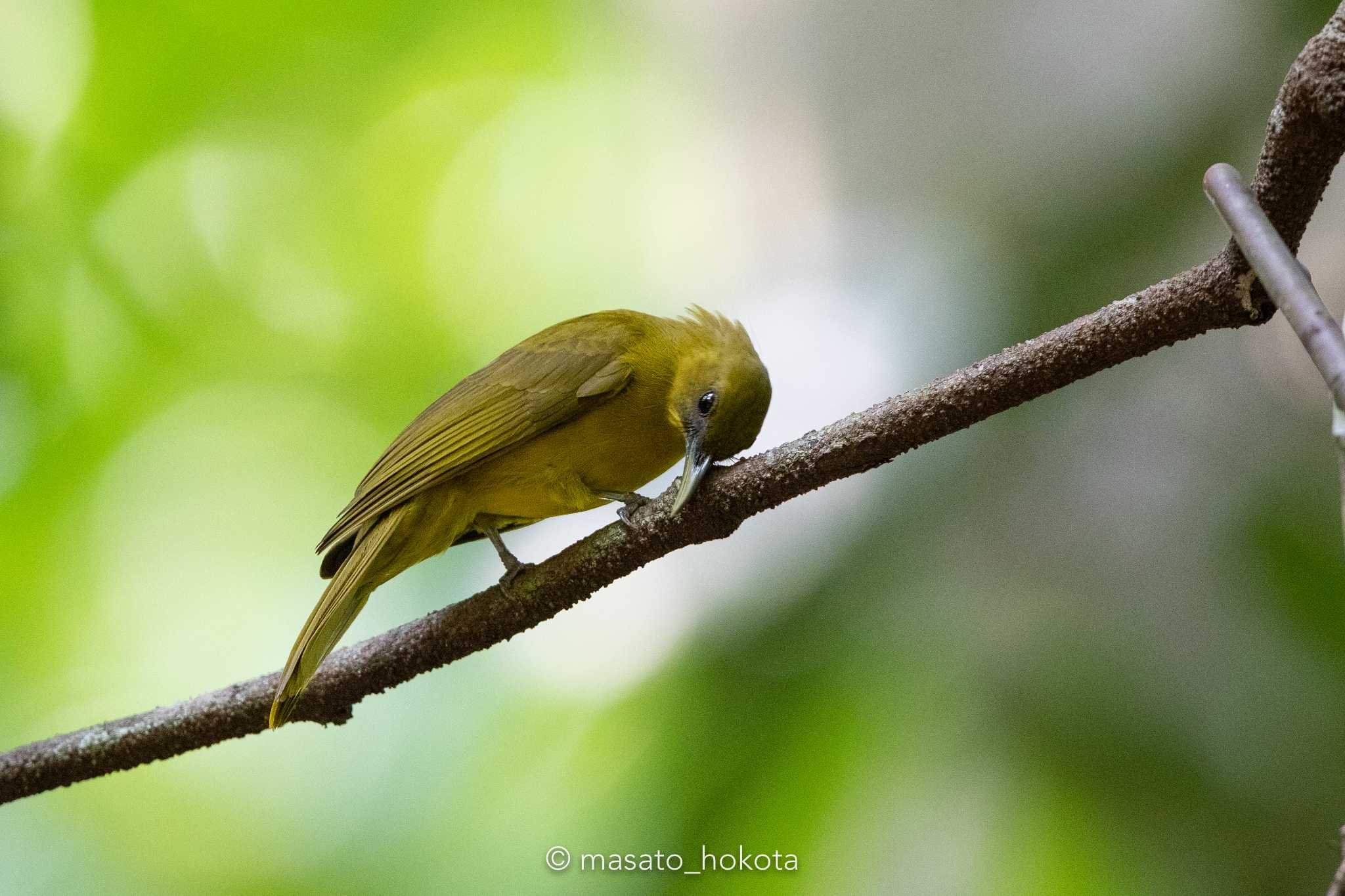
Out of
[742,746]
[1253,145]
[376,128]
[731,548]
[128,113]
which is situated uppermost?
[128,113]

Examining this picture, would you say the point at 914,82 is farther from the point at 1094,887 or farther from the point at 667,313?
the point at 1094,887

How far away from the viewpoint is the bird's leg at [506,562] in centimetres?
194

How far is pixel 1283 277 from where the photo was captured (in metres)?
0.83

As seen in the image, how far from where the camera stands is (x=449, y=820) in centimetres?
286

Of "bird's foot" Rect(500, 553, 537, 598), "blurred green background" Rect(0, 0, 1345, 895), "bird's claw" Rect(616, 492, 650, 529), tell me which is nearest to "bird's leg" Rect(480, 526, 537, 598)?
"bird's foot" Rect(500, 553, 537, 598)

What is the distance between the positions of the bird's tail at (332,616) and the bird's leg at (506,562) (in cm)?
22

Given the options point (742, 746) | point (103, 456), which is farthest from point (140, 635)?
point (742, 746)

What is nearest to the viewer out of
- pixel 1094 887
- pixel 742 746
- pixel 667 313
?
pixel 1094 887

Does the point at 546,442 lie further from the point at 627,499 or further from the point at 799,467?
the point at 799,467

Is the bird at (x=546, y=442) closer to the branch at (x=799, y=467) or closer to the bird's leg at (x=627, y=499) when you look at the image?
the bird's leg at (x=627, y=499)

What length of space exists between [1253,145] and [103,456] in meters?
3.26

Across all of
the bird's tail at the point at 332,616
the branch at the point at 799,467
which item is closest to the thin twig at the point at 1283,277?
the branch at the point at 799,467

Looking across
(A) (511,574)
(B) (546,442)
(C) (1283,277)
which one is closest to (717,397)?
(B) (546,442)

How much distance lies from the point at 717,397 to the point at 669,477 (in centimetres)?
93
